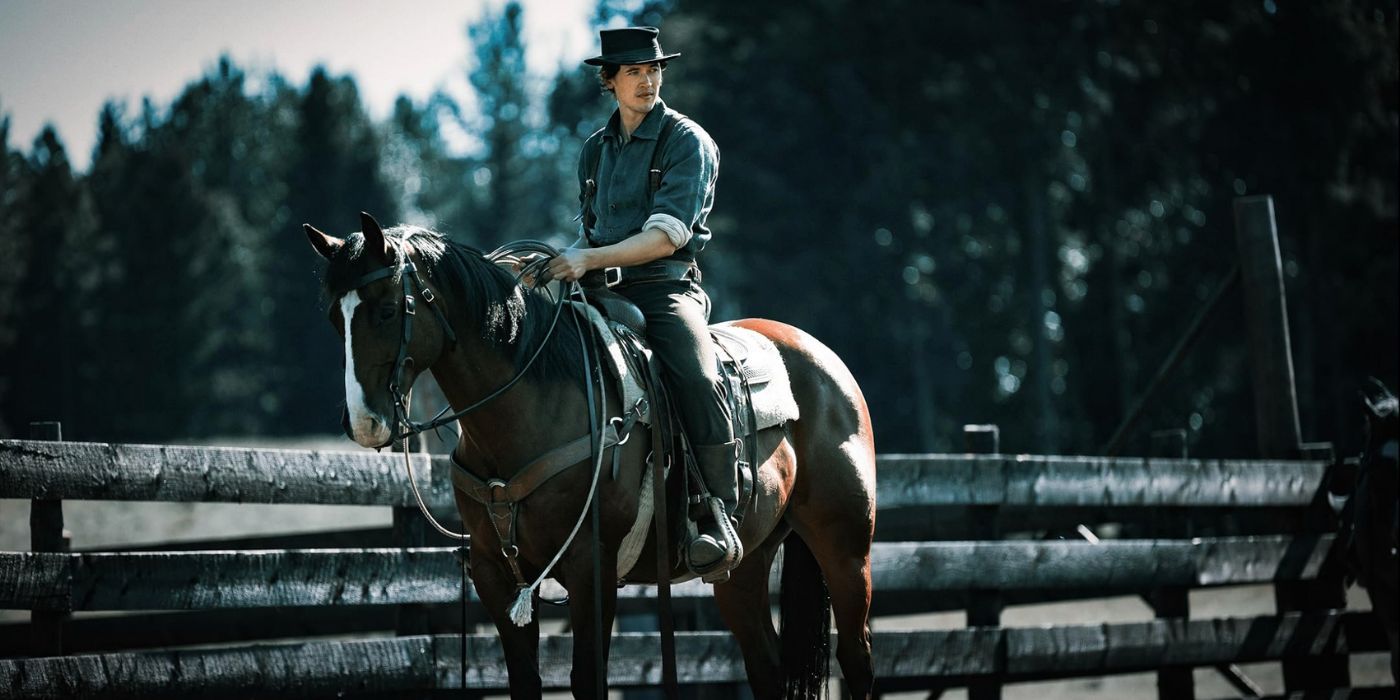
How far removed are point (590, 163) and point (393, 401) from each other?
172cm

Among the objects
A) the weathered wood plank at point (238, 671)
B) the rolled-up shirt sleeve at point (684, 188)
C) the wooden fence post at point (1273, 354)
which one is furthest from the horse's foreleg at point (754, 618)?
the wooden fence post at point (1273, 354)

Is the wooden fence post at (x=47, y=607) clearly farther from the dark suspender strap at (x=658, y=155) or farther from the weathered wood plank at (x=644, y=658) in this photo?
the dark suspender strap at (x=658, y=155)

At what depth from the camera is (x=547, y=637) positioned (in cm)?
711

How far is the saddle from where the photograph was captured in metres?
5.63

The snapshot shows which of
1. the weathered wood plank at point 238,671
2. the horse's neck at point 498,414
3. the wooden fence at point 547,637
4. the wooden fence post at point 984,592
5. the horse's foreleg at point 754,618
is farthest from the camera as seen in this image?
the wooden fence post at point 984,592

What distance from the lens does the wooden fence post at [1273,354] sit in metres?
10.3

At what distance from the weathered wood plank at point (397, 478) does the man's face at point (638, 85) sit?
6.80ft

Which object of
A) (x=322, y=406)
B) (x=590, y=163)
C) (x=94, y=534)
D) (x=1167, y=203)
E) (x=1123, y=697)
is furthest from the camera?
(x=322, y=406)

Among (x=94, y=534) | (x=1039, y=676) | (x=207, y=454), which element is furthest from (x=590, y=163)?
(x=94, y=534)

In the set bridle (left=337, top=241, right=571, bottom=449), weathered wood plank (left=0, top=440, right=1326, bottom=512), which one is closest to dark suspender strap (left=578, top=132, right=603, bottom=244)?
bridle (left=337, top=241, right=571, bottom=449)

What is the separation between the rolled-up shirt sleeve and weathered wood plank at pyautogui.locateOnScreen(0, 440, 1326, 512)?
6.38 feet

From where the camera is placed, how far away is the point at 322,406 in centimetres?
5928

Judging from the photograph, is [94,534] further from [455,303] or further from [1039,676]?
[455,303]

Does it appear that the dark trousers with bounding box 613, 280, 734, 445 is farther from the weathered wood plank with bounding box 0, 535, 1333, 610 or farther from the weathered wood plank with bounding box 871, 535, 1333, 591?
the weathered wood plank with bounding box 871, 535, 1333, 591
